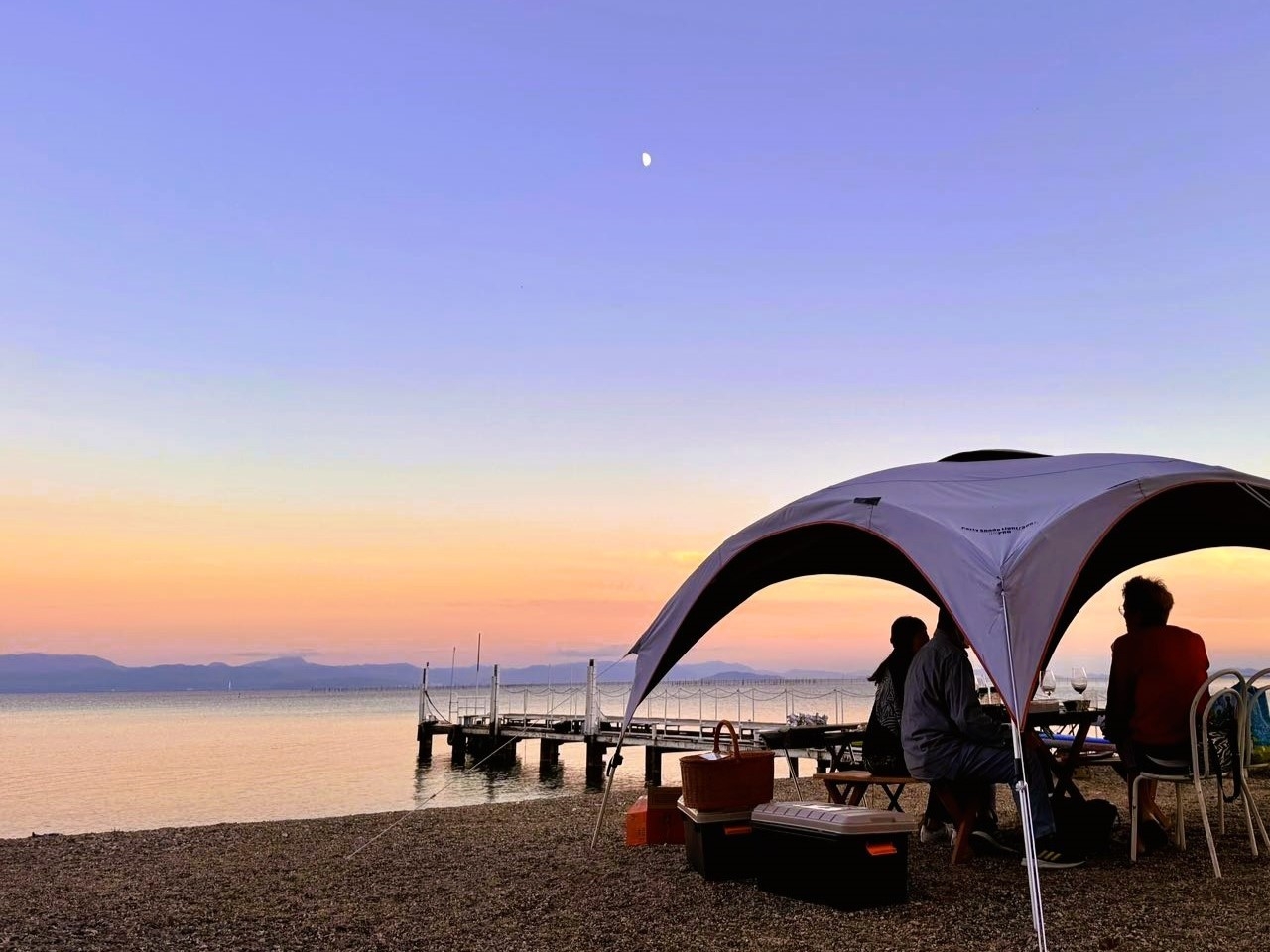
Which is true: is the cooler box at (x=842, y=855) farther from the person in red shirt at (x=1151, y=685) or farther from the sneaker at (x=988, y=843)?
the person in red shirt at (x=1151, y=685)

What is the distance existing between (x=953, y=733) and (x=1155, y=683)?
1170 millimetres

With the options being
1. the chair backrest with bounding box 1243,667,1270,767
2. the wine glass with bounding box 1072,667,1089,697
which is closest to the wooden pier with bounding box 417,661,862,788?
the wine glass with bounding box 1072,667,1089,697

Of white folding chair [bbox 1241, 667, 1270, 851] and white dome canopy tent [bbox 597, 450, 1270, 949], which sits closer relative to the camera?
white dome canopy tent [bbox 597, 450, 1270, 949]

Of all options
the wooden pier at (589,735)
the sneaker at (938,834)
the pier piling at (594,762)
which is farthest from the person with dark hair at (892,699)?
the pier piling at (594,762)

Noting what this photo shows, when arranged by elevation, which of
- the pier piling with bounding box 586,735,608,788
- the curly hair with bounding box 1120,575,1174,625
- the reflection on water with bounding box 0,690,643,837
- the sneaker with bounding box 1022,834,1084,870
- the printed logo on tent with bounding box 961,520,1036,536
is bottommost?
the reflection on water with bounding box 0,690,643,837

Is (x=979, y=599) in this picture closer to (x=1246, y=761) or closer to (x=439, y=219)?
(x=1246, y=761)

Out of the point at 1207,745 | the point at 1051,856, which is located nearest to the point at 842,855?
the point at 1051,856

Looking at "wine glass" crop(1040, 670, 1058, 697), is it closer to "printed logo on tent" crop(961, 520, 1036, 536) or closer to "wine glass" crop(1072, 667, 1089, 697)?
"wine glass" crop(1072, 667, 1089, 697)

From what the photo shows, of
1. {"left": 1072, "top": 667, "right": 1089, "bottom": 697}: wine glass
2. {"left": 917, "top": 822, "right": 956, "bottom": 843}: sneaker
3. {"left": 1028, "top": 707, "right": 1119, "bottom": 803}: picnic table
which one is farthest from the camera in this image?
{"left": 1072, "top": 667, "right": 1089, "bottom": 697}: wine glass

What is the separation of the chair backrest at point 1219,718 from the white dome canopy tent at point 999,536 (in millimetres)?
813

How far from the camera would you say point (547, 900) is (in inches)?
199

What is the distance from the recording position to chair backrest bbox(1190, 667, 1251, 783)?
512cm

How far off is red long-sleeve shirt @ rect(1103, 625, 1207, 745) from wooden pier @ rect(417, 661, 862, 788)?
9036 millimetres

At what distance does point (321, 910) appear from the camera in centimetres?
500
